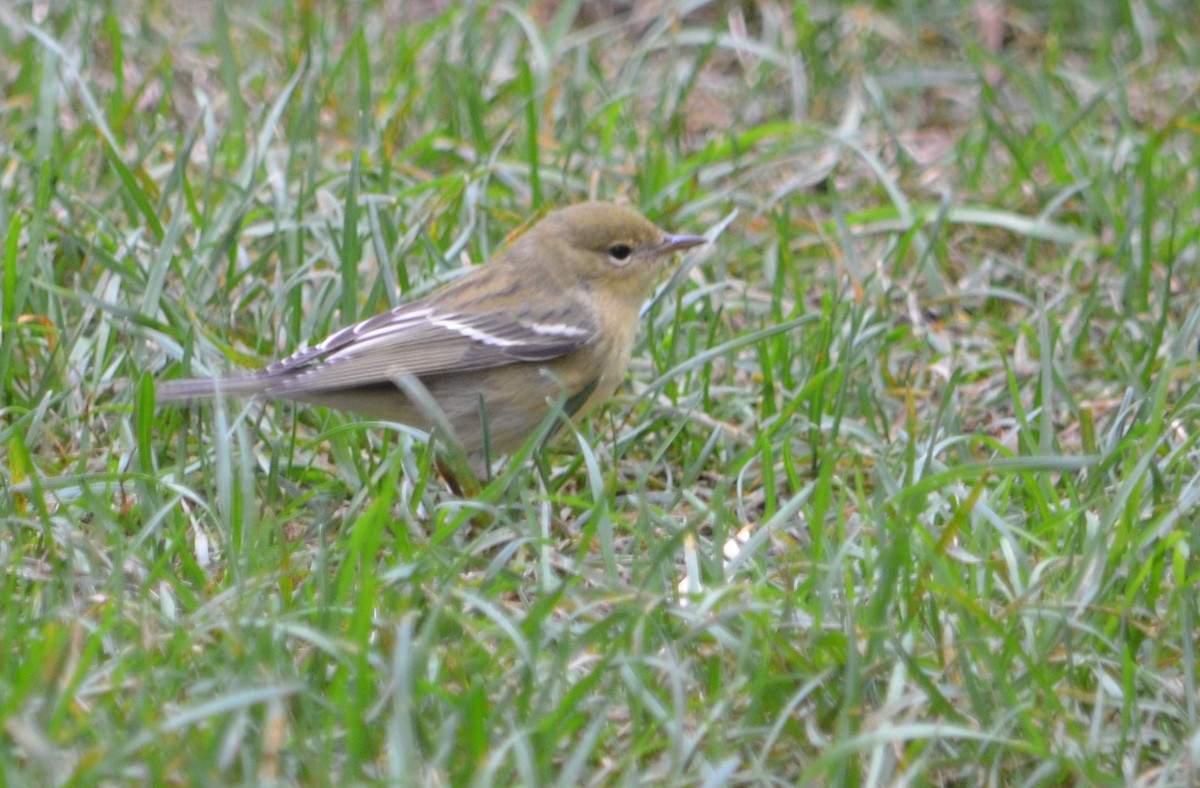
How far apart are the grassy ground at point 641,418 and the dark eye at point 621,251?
203mm

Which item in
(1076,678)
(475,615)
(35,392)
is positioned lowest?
(1076,678)

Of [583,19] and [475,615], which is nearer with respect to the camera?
[475,615]

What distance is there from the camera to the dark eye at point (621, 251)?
488 cm

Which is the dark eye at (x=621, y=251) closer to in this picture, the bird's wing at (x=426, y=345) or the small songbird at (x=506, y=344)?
the small songbird at (x=506, y=344)

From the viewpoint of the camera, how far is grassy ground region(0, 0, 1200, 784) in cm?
298

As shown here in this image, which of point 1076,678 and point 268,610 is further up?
point 268,610

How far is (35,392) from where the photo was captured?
14.6 feet

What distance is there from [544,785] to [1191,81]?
5349 millimetres

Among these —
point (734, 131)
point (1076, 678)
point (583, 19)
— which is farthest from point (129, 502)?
point (583, 19)

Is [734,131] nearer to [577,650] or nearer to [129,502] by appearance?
[129,502]

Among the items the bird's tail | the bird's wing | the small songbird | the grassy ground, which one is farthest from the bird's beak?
the bird's tail

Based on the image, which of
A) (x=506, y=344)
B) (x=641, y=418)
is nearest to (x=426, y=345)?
(x=506, y=344)

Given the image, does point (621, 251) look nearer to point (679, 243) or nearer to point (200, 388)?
point (679, 243)

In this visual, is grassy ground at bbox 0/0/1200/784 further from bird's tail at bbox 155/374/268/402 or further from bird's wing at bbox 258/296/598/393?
bird's wing at bbox 258/296/598/393
